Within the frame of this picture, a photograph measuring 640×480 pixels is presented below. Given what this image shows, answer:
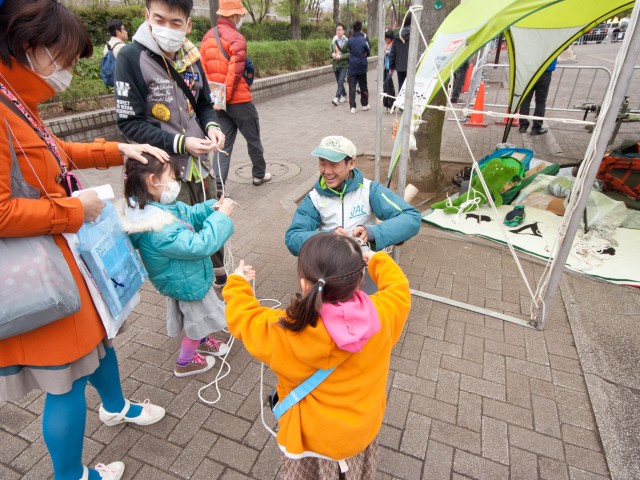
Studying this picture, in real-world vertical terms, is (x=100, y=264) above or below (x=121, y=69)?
below

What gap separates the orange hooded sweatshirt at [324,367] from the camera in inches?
48.6

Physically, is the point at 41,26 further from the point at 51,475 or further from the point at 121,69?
the point at 51,475

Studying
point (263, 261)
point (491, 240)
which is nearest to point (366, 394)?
point (263, 261)

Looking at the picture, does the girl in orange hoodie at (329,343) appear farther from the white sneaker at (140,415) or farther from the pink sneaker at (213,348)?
the pink sneaker at (213,348)

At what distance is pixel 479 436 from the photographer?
7.02 ft

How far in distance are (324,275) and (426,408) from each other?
1.56m

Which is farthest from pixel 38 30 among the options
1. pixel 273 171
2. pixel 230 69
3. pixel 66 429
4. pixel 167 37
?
pixel 273 171

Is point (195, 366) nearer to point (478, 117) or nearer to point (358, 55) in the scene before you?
point (478, 117)

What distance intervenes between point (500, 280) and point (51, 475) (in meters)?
3.56

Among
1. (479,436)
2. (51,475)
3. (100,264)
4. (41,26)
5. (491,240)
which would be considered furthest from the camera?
(491,240)

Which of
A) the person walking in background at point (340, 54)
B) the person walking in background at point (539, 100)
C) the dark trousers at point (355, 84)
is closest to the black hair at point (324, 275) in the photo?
the person walking in background at point (539, 100)

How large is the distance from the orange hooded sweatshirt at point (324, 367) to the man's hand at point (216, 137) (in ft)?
4.45

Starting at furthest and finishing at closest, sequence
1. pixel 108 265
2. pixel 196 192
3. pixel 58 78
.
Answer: pixel 196 192 → pixel 108 265 → pixel 58 78

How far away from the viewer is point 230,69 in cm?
486
